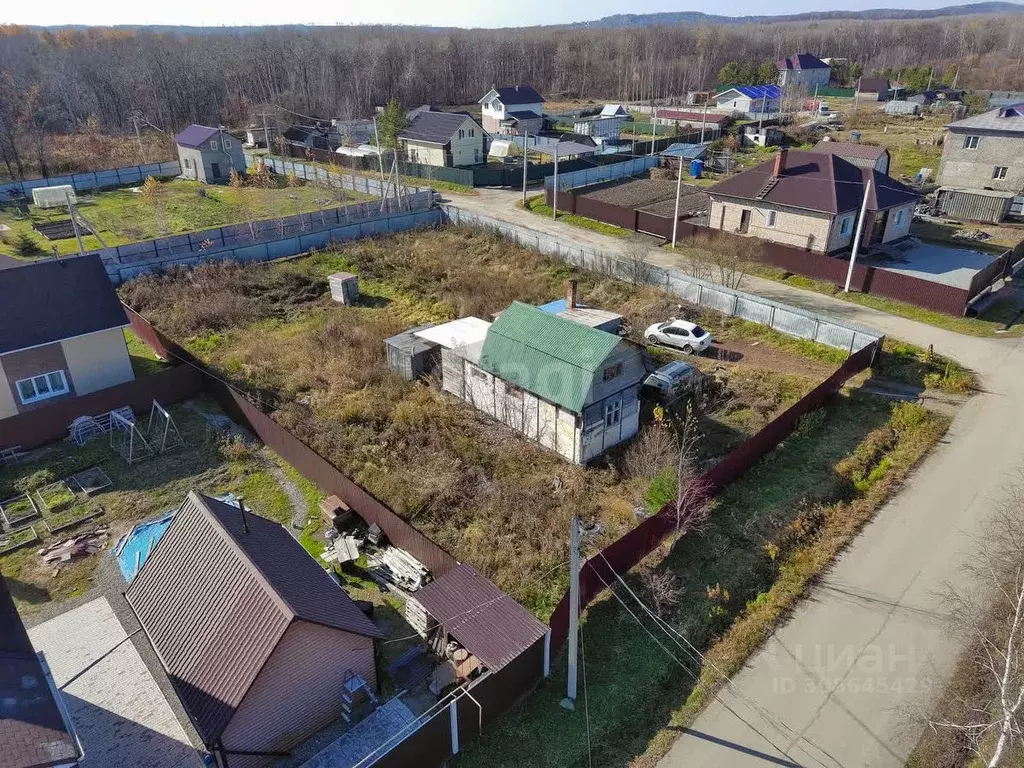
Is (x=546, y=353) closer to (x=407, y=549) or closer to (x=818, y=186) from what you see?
(x=407, y=549)

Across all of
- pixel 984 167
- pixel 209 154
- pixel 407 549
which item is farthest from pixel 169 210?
pixel 984 167

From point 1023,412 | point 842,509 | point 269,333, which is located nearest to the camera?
point 842,509

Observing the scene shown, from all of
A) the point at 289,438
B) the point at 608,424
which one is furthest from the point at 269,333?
the point at 608,424

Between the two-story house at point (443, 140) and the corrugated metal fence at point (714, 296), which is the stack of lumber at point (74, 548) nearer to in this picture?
→ the corrugated metal fence at point (714, 296)

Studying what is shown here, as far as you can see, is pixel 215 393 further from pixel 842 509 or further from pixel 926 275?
pixel 926 275

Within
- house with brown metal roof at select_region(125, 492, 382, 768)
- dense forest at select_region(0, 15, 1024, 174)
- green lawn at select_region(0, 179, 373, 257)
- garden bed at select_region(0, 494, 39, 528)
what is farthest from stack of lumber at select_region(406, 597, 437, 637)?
dense forest at select_region(0, 15, 1024, 174)

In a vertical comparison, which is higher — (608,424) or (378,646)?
(608,424)
